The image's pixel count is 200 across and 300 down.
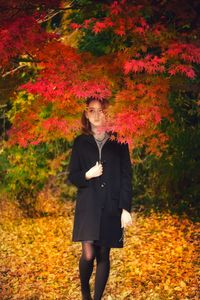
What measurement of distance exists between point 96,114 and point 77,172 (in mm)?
497

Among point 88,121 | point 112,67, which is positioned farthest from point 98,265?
point 112,67

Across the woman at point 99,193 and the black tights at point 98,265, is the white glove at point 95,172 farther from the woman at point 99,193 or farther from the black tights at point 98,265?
the black tights at point 98,265

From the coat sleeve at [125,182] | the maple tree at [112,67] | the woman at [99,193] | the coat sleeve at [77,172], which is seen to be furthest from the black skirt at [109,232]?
the maple tree at [112,67]

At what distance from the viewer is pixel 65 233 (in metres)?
8.97

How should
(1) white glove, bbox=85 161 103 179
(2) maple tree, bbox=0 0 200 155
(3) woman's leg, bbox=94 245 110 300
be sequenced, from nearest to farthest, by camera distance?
(1) white glove, bbox=85 161 103 179
(3) woman's leg, bbox=94 245 110 300
(2) maple tree, bbox=0 0 200 155

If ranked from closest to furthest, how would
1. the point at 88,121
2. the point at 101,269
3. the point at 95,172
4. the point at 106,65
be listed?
the point at 95,172 → the point at 101,269 → the point at 88,121 → the point at 106,65

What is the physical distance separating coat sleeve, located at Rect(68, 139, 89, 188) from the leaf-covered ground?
5.79 ft

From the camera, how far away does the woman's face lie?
4.42 meters

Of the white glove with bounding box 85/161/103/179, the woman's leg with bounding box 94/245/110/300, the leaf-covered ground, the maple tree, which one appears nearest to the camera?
the white glove with bounding box 85/161/103/179

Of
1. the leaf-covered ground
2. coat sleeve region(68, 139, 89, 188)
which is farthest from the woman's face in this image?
the leaf-covered ground

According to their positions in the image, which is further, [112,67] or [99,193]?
[112,67]

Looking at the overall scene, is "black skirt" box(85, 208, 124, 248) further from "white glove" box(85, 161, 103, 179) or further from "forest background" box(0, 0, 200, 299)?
"forest background" box(0, 0, 200, 299)

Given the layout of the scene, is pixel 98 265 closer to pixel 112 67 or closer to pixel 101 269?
pixel 101 269

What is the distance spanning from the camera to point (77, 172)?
4.38 metres
